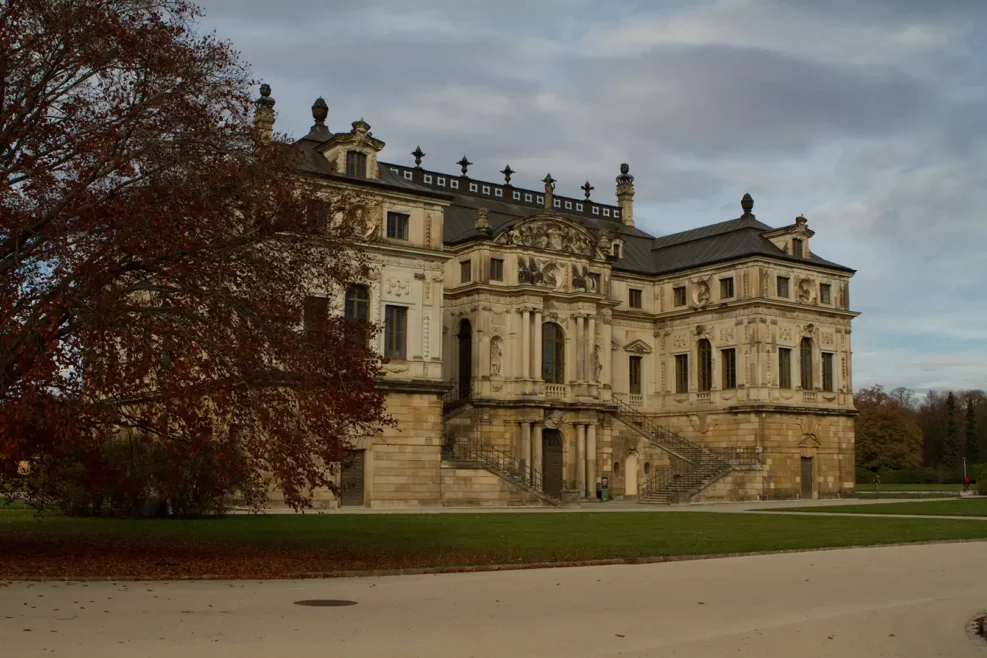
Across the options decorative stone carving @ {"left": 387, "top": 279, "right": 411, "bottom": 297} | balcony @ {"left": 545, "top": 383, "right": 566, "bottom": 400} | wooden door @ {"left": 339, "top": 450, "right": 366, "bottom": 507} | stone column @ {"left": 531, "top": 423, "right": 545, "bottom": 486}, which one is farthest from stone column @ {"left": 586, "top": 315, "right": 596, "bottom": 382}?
wooden door @ {"left": 339, "top": 450, "right": 366, "bottom": 507}

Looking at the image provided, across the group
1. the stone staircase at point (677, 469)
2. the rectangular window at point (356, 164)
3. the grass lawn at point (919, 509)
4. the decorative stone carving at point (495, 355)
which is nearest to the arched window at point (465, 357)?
the decorative stone carving at point (495, 355)

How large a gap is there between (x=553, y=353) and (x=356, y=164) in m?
14.3

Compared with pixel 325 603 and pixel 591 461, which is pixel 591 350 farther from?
pixel 325 603

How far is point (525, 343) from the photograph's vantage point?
1988 inches

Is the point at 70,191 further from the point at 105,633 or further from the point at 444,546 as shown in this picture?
the point at 444,546

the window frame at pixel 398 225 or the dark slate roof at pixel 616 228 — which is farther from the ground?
the dark slate roof at pixel 616 228

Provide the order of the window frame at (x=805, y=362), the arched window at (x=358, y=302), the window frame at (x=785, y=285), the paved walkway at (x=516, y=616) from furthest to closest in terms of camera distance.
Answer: the window frame at (x=805, y=362)
the window frame at (x=785, y=285)
the arched window at (x=358, y=302)
the paved walkway at (x=516, y=616)

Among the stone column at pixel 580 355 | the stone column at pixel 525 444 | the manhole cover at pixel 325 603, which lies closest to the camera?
the manhole cover at pixel 325 603

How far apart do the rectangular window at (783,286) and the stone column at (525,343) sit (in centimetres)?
1507

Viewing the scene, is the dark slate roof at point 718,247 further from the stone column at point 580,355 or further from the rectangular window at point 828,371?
the stone column at point 580,355

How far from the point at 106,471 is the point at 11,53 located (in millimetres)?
7726

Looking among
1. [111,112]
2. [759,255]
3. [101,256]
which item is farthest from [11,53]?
[759,255]

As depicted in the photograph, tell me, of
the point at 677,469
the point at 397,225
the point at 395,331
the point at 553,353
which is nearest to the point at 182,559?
the point at 395,331

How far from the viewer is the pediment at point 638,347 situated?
59.4 metres
